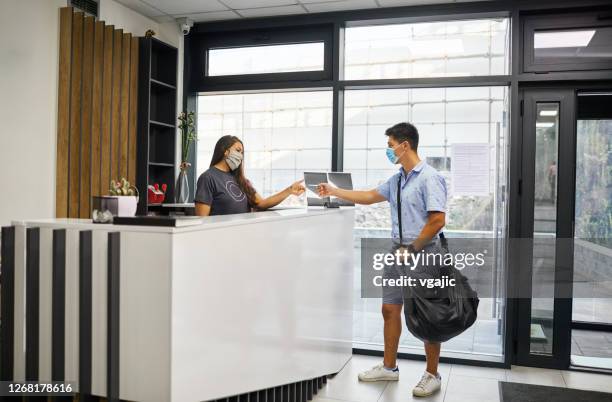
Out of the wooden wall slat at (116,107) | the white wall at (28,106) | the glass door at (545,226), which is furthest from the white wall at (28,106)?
the glass door at (545,226)

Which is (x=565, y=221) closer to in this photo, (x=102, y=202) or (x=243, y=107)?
(x=243, y=107)

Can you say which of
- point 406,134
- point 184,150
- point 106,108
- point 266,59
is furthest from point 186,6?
point 406,134

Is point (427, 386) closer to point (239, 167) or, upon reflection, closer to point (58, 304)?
point (239, 167)

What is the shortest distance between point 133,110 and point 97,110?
0.40 metres

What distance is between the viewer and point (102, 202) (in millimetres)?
1934

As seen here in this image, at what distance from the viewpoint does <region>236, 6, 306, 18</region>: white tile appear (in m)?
4.09

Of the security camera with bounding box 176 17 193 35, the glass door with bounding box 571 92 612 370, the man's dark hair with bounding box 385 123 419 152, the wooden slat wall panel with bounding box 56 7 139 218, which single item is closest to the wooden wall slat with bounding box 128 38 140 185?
the wooden slat wall panel with bounding box 56 7 139 218

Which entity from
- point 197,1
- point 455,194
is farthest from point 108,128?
point 455,194

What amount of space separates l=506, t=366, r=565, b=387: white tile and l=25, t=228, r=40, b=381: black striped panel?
299 cm

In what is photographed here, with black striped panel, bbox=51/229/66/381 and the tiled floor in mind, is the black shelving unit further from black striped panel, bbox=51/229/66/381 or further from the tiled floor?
black striped panel, bbox=51/229/66/381

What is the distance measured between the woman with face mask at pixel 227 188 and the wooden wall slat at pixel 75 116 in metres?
1.04

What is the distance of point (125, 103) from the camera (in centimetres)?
401

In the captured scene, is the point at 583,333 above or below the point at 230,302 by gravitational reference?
below

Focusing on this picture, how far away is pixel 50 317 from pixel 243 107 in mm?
3155
